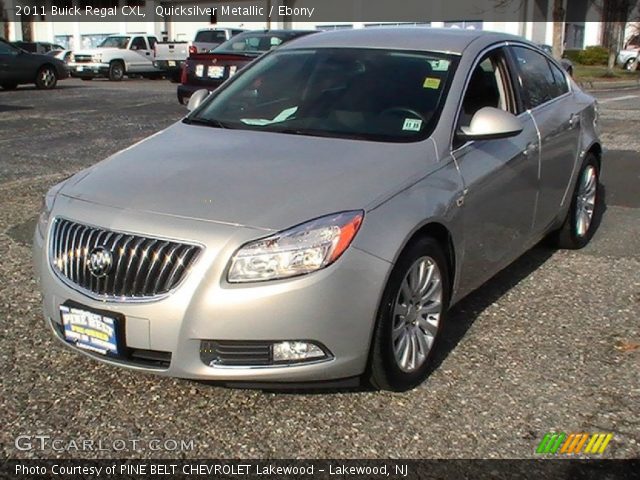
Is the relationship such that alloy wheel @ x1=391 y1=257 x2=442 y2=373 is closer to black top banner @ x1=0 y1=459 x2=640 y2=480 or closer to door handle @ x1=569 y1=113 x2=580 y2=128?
black top banner @ x1=0 y1=459 x2=640 y2=480

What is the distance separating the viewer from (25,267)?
206 inches

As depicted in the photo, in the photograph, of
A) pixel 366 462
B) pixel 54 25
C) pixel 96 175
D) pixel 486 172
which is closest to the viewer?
pixel 366 462

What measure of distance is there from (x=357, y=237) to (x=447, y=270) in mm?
810

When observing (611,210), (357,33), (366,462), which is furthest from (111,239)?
(611,210)

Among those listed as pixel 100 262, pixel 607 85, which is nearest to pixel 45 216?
pixel 100 262

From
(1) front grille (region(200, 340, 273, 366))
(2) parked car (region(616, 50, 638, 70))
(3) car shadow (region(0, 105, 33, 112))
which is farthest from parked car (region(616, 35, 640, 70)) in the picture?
(1) front grille (region(200, 340, 273, 366))

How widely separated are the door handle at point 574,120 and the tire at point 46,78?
1896cm

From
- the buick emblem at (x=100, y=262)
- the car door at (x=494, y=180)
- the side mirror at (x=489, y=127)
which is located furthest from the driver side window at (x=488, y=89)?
the buick emblem at (x=100, y=262)

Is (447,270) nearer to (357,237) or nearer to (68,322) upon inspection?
(357,237)

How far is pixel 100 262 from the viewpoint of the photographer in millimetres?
3125

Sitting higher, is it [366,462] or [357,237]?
[357,237]

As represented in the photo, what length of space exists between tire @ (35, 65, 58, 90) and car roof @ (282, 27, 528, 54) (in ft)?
60.5

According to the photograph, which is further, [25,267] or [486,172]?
[25,267]

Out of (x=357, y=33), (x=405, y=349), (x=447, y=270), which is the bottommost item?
(x=405, y=349)
